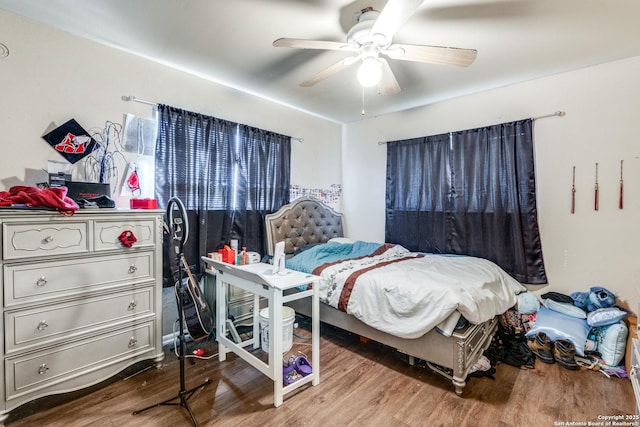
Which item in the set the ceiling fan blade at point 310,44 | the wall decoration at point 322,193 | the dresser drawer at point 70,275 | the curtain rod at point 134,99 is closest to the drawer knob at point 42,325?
the dresser drawer at point 70,275

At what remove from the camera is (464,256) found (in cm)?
331

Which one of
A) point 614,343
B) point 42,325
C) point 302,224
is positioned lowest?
point 614,343

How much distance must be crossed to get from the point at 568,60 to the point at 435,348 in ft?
9.13

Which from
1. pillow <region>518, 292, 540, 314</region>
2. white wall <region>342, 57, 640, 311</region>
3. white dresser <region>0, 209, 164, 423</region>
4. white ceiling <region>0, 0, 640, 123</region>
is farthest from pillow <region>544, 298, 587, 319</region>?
white dresser <region>0, 209, 164, 423</region>

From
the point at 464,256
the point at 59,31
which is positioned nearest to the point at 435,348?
the point at 464,256

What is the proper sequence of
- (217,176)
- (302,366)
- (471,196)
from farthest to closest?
1. (471,196)
2. (217,176)
3. (302,366)

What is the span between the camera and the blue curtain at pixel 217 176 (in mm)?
2727

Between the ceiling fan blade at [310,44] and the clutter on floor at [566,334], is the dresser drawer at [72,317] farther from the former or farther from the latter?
the clutter on floor at [566,334]

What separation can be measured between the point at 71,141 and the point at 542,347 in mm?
4130

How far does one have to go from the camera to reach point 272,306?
6.34ft

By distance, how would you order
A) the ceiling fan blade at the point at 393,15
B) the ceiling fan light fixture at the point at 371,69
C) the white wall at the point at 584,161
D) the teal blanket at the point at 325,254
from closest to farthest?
1. the ceiling fan blade at the point at 393,15
2. the ceiling fan light fixture at the point at 371,69
3. the white wall at the point at 584,161
4. the teal blanket at the point at 325,254

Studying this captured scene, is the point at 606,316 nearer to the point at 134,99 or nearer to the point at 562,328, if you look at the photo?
the point at 562,328

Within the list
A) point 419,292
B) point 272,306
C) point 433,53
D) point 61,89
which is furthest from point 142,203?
point 433,53

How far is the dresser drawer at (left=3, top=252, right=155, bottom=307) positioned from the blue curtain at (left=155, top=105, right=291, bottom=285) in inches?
20.8
